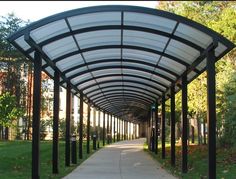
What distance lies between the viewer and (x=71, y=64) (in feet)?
57.7

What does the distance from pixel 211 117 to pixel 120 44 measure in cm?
466

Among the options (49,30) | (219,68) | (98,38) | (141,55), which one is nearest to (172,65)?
(141,55)

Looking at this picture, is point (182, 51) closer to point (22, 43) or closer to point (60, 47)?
point (60, 47)

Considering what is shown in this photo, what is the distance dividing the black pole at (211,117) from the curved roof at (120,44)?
49 centimetres

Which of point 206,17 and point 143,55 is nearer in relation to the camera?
point 143,55

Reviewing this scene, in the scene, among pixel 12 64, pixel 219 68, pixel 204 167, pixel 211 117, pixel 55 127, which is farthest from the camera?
pixel 12 64

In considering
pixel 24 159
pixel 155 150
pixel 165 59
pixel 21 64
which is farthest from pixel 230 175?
pixel 21 64

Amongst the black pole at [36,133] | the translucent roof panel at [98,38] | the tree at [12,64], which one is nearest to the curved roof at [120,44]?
the translucent roof panel at [98,38]

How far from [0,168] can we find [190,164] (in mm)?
7136


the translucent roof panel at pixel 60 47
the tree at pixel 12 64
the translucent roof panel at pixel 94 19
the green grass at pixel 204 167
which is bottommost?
the green grass at pixel 204 167

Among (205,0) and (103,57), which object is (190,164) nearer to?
(103,57)

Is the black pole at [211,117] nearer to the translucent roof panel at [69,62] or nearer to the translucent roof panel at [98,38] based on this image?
the translucent roof panel at [98,38]

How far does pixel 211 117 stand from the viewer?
12.5 meters

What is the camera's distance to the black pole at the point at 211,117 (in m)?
12.3
